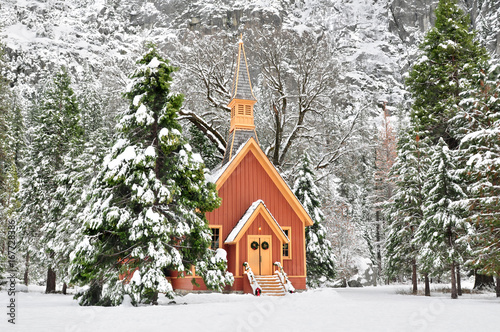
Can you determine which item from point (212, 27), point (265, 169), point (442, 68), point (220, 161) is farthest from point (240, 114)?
point (212, 27)

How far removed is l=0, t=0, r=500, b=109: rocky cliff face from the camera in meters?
114

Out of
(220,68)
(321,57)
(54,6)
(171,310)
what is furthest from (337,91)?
(54,6)

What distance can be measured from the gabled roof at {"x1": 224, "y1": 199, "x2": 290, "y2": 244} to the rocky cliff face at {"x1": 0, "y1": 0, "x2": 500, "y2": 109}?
85.7m

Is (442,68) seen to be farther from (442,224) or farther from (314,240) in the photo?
(314,240)

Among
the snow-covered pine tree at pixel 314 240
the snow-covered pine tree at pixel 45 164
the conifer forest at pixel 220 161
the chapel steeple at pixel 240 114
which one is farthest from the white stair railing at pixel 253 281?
the snow-covered pine tree at pixel 45 164

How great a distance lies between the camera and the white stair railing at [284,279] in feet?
63.4

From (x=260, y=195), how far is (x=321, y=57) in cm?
1129

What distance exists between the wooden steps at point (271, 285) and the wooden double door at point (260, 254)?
0.46 metres

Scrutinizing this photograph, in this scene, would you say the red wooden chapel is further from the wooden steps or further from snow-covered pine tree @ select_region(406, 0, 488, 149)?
snow-covered pine tree @ select_region(406, 0, 488, 149)

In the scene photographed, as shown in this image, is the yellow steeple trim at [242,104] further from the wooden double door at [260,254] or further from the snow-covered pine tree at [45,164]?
the snow-covered pine tree at [45,164]

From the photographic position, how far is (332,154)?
29406mm

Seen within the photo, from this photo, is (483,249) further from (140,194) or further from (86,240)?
(86,240)

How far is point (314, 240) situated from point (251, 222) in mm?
6914

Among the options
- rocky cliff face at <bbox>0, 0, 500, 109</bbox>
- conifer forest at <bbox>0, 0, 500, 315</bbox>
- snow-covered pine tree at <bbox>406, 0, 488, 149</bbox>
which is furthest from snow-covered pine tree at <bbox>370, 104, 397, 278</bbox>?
rocky cliff face at <bbox>0, 0, 500, 109</bbox>
